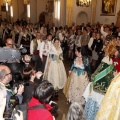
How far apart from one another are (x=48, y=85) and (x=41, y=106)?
0.30 metres

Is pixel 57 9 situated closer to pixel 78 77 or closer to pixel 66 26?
pixel 66 26

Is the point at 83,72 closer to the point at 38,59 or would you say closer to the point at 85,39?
the point at 38,59

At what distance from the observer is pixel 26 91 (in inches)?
120

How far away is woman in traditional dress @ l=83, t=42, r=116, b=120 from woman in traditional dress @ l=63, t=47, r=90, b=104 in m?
0.65

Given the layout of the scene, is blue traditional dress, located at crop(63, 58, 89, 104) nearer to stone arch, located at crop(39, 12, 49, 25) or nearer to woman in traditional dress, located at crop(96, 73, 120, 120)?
woman in traditional dress, located at crop(96, 73, 120, 120)

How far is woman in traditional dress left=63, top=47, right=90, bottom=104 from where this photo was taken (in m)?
4.54

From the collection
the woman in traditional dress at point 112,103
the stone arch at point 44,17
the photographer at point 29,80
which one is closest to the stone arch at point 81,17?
the stone arch at point 44,17

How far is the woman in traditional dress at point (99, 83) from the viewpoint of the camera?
3590 millimetres

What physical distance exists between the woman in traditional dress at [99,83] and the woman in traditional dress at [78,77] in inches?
25.7

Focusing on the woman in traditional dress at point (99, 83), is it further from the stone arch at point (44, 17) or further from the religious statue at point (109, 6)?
the stone arch at point (44, 17)

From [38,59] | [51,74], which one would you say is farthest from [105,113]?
[38,59]

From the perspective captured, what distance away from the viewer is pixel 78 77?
4609 mm

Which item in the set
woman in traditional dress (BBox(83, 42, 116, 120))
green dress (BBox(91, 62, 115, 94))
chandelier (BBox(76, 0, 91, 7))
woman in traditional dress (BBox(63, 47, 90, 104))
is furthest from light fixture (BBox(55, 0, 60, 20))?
green dress (BBox(91, 62, 115, 94))

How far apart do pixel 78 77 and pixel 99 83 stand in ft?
3.28
